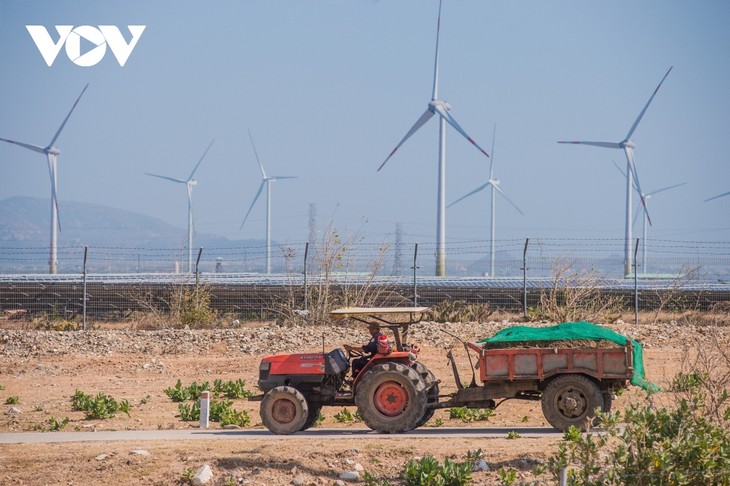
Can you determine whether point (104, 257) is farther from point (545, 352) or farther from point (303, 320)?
point (545, 352)

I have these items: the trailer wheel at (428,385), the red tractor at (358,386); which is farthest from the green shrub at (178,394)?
the trailer wheel at (428,385)

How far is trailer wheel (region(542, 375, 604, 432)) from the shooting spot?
47.7ft

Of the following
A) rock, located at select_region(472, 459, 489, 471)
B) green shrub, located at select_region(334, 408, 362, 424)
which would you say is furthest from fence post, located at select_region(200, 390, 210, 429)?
rock, located at select_region(472, 459, 489, 471)

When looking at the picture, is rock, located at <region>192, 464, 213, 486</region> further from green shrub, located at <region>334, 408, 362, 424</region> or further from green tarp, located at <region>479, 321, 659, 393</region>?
green tarp, located at <region>479, 321, 659, 393</region>

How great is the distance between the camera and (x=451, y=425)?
16.5m

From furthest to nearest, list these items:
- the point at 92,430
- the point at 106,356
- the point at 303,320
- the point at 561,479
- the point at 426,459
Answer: the point at 303,320, the point at 106,356, the point at 92,430, the point at 426,459, the point at 561,479

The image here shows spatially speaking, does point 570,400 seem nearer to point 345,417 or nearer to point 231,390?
point 345,417

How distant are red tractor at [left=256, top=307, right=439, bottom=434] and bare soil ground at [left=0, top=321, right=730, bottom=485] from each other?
70 cm

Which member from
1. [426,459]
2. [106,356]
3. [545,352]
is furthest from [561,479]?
[106,356]

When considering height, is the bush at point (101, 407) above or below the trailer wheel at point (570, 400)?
below

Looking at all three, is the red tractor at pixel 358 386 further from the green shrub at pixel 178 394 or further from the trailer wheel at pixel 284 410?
the green shrub at pixel 178 394

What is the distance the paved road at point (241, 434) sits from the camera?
1488 cm

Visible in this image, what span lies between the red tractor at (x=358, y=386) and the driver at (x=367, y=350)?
91mm

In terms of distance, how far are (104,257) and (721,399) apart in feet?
67.3
